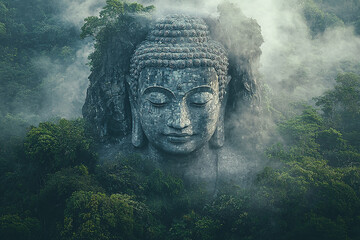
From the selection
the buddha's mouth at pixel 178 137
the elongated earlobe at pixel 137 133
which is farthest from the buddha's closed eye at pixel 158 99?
the elongated earlobe at pixel 137 133

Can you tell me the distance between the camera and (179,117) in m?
8.14

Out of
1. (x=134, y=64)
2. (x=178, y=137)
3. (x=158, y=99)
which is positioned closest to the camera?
(x=158, y=99)

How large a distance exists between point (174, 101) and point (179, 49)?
4.69 feet

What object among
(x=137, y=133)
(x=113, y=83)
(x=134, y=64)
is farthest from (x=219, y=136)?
(x=113, y=83)

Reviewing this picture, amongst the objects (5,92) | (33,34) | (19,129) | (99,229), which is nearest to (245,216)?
(99,229)

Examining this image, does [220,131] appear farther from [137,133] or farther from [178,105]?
[137,133]

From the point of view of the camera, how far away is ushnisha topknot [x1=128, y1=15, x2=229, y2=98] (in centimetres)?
820

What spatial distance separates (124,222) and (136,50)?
4878 mm

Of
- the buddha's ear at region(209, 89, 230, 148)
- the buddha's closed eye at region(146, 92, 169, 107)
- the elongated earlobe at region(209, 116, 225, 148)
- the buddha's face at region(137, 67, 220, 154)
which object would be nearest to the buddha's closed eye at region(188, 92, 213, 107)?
the buddha's face at region(137, 67, 220, 154)

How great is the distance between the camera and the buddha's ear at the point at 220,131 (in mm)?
9508

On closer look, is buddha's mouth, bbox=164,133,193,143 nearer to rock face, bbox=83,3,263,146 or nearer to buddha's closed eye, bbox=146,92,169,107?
buddha's closed eye, bbox=146,92,169,107

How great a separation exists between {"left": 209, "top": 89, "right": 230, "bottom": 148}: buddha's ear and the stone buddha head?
50 centimetres

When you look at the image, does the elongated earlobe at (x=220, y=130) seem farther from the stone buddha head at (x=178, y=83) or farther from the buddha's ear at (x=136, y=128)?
the buddha's ear at (x=136, y=128)

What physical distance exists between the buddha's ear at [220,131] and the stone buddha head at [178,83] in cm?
50
